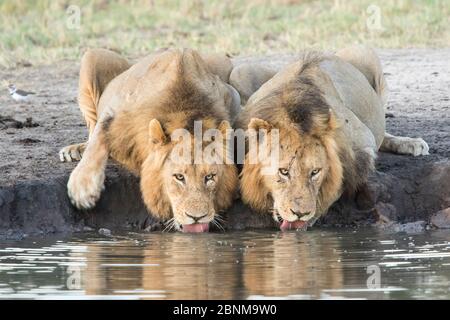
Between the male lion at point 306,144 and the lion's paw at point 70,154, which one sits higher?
the male lion at point 306,144

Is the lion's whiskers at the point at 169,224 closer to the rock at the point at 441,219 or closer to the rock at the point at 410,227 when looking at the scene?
the rock at the point at 410,227

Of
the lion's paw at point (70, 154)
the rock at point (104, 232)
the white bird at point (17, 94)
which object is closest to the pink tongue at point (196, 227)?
the rock at point (104, 232)

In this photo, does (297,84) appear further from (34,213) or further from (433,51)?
(433,51)

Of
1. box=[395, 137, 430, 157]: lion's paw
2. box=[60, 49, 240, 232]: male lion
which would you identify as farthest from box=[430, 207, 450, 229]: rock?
box=[60, 49, 240, 232]: male lion

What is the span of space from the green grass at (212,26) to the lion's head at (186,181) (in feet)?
20.7

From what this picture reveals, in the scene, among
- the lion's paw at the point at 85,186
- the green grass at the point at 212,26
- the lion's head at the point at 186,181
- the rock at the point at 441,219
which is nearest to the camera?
the lion's head at the point at 186,181

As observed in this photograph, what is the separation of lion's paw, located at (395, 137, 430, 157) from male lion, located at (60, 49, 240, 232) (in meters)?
1.47

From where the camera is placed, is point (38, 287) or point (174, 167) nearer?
point (38, 287)

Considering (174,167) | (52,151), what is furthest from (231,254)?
(52,151)

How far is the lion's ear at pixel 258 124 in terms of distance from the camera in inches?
396

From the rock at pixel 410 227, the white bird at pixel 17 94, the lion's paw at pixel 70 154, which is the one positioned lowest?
the rock at pixel 410 227
